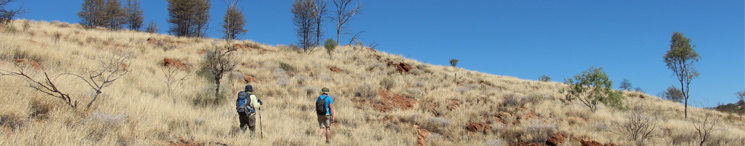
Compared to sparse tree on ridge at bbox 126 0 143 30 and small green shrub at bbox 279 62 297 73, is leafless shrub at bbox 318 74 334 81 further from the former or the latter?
sparse tree on ridge at bbox 126 0 143 30

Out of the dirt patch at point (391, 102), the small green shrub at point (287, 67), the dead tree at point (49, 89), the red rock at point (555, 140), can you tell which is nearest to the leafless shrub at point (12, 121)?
the dead tree at point (49, 89)

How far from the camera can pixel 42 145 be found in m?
4.04

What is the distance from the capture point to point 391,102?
44.7 feet

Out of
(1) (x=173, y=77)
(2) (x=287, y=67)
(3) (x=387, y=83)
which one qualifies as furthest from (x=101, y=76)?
(3) (x=387, y=83)

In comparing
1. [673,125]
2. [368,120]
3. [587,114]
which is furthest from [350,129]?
[673,125]

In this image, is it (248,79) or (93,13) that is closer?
(248,79)

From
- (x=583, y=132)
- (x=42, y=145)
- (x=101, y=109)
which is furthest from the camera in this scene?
(x=583, y=132)

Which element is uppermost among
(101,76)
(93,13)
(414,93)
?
(93,13)

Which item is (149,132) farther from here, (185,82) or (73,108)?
(185,82)

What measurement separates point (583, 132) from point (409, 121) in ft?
15.8

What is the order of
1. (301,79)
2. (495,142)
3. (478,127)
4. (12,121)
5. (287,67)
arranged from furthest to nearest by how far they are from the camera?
1. (287,67)
2. (301,79)
3. (478,127)
4. (495,142)
5. (12,121)

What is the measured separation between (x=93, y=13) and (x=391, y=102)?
1420 inches

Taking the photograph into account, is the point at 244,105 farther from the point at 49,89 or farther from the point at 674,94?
the point at 674,94

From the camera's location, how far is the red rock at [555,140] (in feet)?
27.6
